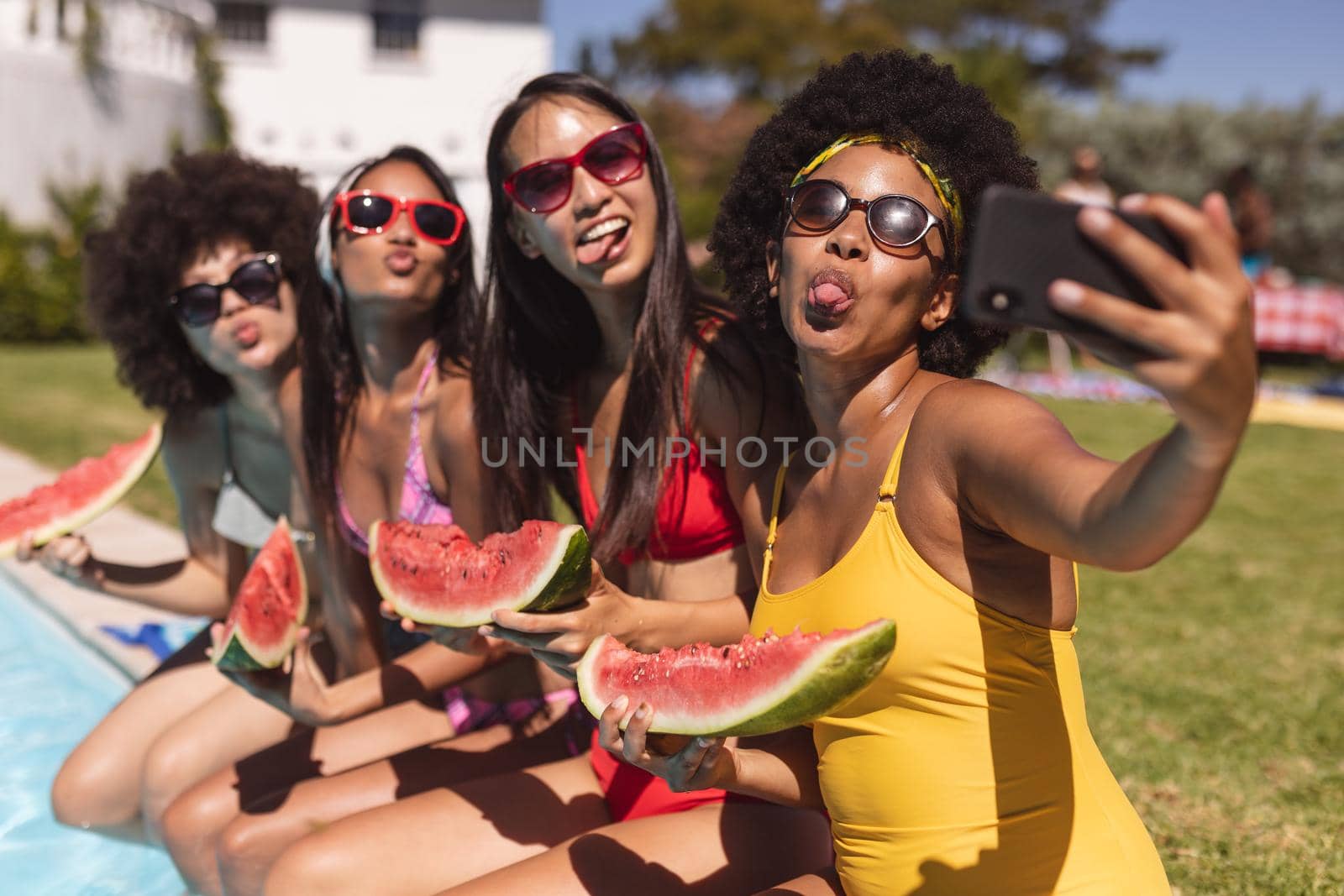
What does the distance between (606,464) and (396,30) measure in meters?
25.0

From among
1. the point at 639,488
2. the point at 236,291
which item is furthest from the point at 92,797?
the point at 639,488

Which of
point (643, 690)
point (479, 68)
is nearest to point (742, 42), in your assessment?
point (479, 68)

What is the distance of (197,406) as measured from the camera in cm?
473

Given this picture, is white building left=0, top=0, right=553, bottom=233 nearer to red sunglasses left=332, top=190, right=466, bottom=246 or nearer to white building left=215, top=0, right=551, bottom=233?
white building left=215, top=0, right=551, bottom=233

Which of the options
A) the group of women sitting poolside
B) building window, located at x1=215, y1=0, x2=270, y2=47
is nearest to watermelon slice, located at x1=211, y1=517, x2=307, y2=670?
the group of women sitting poolside

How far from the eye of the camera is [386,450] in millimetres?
3900

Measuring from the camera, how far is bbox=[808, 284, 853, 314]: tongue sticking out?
2357 mm

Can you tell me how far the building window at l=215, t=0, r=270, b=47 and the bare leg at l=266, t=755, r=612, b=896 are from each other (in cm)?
2569

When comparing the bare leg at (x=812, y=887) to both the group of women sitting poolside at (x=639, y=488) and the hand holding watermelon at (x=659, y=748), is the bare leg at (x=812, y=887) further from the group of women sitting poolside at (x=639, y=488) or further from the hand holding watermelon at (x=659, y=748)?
the hand holding watermelon at (x=659, y=748)

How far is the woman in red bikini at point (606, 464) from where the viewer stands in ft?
9.55

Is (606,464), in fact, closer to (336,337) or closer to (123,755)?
(336,337)

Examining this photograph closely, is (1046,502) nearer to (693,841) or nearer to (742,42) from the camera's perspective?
(693,841)

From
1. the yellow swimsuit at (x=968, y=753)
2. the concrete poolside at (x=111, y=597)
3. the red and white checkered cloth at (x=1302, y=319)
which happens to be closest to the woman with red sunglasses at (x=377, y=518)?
the concrete poolside at (x=111, y=597)

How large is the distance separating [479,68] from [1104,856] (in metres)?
25.7
